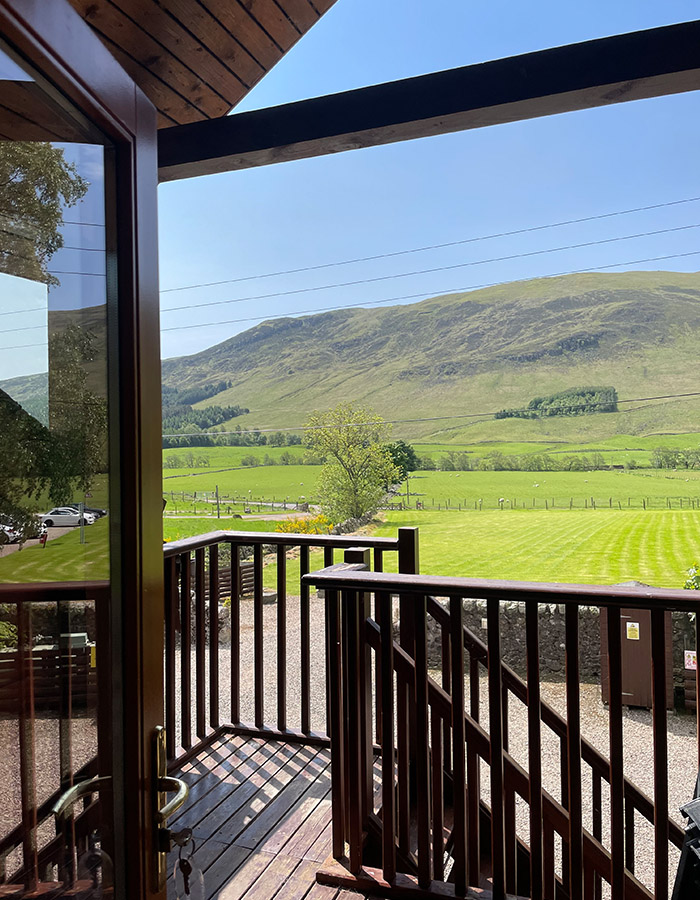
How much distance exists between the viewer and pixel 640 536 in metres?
11.6

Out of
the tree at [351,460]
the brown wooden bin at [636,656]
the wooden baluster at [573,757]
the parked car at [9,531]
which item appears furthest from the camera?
the tree at [351,460]

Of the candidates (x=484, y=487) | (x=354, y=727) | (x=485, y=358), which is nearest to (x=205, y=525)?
(x=484, y=487)

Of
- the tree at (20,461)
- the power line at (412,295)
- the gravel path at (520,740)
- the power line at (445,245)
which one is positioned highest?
the power line at (445,245)

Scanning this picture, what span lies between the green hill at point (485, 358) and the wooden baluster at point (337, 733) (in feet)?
41.0

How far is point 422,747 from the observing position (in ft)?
5.81

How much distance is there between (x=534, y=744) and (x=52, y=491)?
1.42 metres

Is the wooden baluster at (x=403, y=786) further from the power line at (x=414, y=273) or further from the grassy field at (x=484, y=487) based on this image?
the power line at (x=414, y=273)

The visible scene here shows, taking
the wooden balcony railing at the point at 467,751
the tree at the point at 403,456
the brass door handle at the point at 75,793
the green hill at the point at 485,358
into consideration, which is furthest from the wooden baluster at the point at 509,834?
the green hill at the point at 485,358

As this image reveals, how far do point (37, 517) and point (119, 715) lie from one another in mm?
319

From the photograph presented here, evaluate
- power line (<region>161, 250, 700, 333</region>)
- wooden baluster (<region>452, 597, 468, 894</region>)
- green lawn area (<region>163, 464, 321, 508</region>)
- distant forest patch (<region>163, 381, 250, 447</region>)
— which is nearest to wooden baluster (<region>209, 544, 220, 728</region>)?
wooden baluster (<region>452, 597, 468, 894</region>)

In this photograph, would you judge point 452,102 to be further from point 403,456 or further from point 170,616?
point 403,456

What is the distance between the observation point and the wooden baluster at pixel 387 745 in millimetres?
1789

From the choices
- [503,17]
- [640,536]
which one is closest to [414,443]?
[640,536]

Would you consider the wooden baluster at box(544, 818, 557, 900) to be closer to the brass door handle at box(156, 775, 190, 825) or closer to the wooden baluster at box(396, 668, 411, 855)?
the wooden baluster at box(396, 668, 411, 855)
